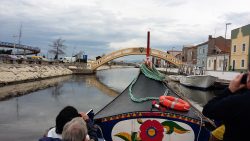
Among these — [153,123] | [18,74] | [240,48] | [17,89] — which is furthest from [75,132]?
[240,48]

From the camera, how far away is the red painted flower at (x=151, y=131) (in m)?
6.34

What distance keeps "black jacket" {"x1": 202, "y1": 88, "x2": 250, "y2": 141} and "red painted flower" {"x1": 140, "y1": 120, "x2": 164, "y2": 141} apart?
342 centimetres

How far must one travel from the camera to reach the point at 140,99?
714 centimetres

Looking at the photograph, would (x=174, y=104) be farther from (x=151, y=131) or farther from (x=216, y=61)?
(x=216, y=61)

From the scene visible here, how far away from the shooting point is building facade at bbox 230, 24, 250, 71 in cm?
3616

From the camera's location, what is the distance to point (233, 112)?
2.79m

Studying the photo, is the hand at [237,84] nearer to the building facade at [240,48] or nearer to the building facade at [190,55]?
the building facade at [240,48]

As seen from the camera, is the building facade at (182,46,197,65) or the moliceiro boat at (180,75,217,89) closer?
the moliceiro boat at (180,75,217,89)

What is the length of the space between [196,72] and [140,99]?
33210mm

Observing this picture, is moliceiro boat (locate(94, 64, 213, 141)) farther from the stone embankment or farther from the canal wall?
the stone embankment

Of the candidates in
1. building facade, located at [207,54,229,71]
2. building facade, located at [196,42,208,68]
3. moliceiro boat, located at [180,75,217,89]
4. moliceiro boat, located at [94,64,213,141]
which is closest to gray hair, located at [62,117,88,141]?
moliceiro boat, located at [94,64,213,141]

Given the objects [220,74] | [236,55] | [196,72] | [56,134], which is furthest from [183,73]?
[56,134]

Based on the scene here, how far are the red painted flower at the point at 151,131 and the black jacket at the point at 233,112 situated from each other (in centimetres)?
342

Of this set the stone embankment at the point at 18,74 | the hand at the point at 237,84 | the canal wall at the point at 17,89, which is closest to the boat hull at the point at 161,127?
the hand at the point at 237,84
